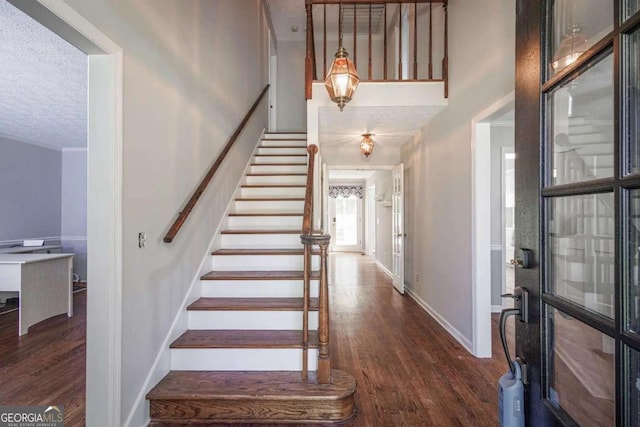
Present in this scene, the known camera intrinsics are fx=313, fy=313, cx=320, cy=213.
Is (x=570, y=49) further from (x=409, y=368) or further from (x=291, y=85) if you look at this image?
(x=291, y=85)

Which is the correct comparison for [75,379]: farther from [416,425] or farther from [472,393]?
[472,393]

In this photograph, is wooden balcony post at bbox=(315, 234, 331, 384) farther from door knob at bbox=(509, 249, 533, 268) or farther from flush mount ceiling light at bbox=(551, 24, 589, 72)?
flush mount ceiling light at bbox=(551, 24, 589, 72)

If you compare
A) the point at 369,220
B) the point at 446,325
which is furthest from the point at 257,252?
the point at 369,220

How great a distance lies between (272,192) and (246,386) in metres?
2.46

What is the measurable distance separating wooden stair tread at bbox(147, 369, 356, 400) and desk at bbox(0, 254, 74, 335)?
257cm

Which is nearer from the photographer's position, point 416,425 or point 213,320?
point 416,425

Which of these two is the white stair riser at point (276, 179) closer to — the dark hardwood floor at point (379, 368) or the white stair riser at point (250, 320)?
the dark hardwood floor at point (379, 368)

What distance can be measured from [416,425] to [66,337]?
3.45m

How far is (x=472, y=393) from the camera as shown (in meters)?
2.22

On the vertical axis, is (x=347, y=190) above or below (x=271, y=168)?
above

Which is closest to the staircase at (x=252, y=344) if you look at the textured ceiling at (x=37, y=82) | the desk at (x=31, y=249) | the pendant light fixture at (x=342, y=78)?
the pendant light fixture at (x=342, y=78)

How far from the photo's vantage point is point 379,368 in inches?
101

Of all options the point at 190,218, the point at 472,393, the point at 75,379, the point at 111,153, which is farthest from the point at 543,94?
the point at 75,379

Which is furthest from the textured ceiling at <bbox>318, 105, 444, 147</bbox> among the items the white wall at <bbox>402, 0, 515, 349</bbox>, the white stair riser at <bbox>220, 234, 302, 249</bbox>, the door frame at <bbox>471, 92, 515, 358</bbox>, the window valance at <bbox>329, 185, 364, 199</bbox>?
the window valance at <bbox>329, 185, 364, 199</bbox>
